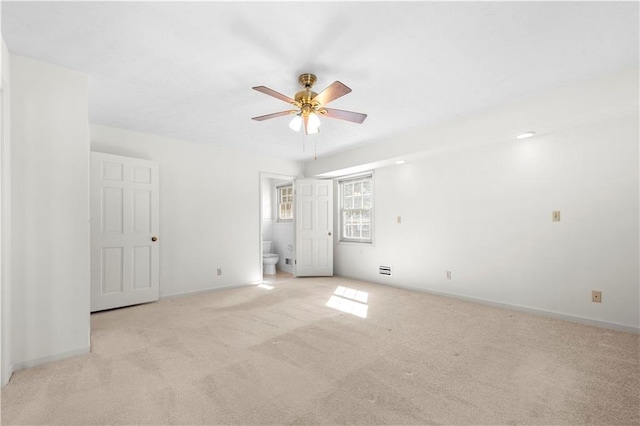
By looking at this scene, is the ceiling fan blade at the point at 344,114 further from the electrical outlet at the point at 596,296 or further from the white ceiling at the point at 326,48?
the electrical outlet at the point at 596,296

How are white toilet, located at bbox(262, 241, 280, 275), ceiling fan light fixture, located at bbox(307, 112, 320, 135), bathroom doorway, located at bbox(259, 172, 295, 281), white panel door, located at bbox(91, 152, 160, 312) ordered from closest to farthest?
ceiling fan light fixture, located at bbox(307, 112, 320, 135), white panel door, located at bbox(91, 152, 160, 312), white toilet, located at bbox(262, 241, 280, 275), bathroom doorway, located at bbox(259, 172, 295, 281)

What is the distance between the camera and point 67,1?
1.81m

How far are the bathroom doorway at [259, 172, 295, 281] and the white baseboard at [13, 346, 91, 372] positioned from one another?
4426 mm

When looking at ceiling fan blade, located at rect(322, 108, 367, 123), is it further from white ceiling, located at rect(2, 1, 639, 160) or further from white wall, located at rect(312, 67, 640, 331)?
white wall, located at rect(312, 67, 640, 331)

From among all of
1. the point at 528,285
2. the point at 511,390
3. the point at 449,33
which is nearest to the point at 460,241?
the point at 528,285

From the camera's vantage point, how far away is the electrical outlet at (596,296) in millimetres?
3195

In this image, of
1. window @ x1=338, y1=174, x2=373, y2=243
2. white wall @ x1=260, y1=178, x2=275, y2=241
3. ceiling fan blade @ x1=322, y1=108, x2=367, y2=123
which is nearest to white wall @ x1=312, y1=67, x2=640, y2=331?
window @ x1=338, y1=174, x2=373, y2=243

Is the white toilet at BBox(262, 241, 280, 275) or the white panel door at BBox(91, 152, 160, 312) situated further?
the white toilet at BBox(262, 241, 280, 275)

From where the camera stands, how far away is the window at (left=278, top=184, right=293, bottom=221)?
713 centimetres

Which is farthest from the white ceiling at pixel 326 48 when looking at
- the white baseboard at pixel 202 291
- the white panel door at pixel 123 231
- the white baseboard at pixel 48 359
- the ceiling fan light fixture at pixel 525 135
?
the white baseboard at pixel 202 291

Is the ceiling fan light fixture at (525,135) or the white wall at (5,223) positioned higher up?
the ceiling fan light fixture at (525,135)

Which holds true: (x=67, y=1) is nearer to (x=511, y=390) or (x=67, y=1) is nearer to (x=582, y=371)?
(x=511, y=390)

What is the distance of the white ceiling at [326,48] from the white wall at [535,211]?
58 cm

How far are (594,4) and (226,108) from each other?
321 centimetres
